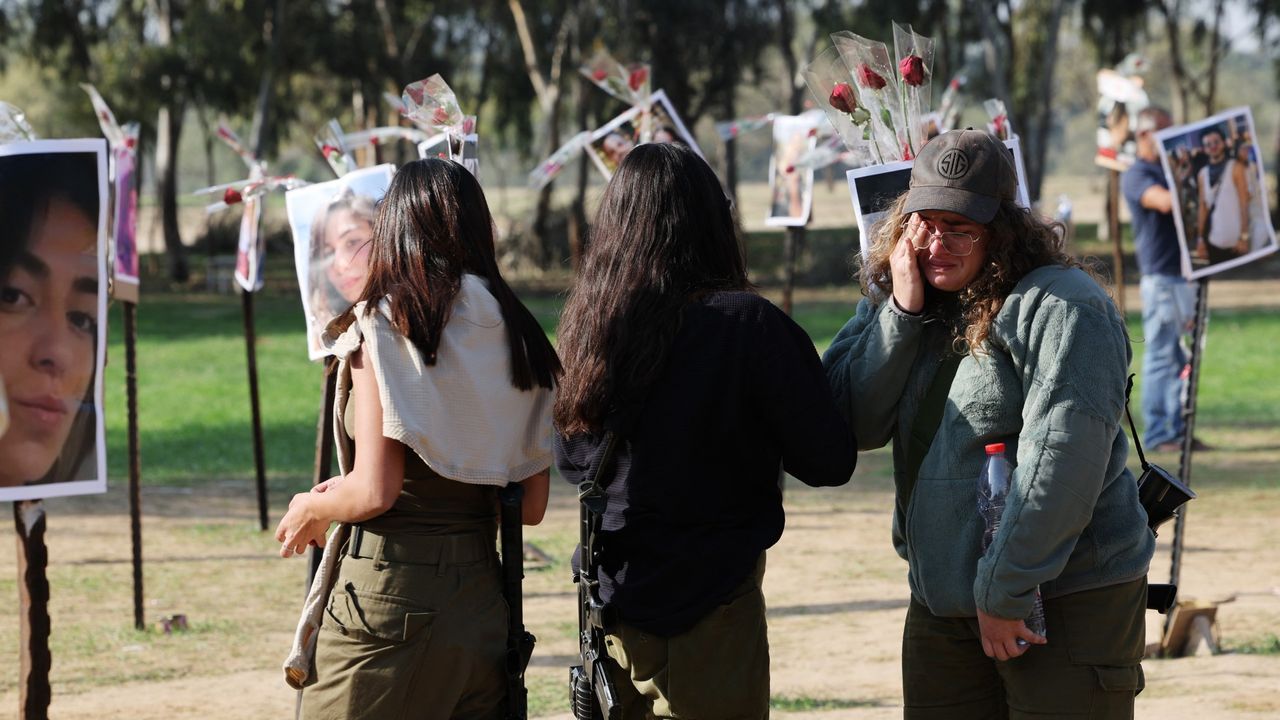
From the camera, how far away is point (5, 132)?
4547mm

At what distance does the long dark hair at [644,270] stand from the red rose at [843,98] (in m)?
0.75

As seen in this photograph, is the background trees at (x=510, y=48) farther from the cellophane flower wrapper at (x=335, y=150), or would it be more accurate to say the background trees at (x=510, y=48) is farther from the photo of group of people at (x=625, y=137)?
the cellophane flower wrapper at (x=335, y=150)

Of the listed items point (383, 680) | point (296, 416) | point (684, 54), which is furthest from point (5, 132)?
point (684, 54)

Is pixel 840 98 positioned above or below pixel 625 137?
below

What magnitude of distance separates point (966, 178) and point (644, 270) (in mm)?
648

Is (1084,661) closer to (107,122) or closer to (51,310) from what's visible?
(51,310)

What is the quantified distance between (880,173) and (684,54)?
30355mm

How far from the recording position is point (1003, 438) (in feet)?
9.46

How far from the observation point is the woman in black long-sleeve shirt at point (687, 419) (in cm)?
282

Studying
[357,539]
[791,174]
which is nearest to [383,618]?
[357,539]

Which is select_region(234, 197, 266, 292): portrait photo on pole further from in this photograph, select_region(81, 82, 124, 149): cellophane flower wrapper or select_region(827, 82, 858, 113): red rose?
select_region(827, 82, 858, 113): red rose

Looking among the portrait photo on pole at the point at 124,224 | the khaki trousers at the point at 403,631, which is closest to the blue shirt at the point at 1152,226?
the portrait photo on pole at the point at 124,224

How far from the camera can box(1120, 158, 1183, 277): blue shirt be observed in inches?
380

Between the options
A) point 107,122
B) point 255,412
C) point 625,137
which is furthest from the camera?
point 255,412
